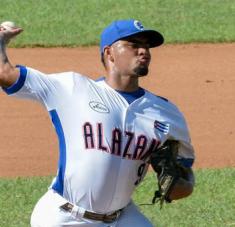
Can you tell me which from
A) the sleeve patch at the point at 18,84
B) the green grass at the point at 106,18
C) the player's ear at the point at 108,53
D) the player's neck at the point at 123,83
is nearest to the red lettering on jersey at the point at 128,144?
the player's neck at the point at 123,83

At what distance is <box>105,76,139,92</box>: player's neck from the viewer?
640cm

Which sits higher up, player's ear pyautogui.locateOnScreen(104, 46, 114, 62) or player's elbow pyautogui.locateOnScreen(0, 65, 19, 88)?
player's elbow pyautogui.locateOnScreen(0, 65, 19, 88)

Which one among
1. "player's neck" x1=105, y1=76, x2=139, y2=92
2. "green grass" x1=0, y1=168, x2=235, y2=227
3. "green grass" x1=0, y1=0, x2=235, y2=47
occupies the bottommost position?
"green grass" x1=0, y1=0, x2=235, y2=47

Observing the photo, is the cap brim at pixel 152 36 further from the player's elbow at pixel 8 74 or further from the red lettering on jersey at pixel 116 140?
the player's elbow at pixel 8 74

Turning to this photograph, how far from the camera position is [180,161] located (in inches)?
259

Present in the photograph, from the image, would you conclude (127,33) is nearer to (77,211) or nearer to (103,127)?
(103,127)

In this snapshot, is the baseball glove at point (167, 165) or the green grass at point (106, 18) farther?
the green grass at point (106, 18)

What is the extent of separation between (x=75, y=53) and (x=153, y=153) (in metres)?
7.81

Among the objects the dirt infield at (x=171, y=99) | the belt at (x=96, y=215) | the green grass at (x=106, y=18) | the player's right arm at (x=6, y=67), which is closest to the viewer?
the player's right arm at (x=6, y=67)

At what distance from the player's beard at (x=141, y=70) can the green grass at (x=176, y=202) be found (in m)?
2.24

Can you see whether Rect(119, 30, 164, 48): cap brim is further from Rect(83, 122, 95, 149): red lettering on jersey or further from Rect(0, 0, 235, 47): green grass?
Rect(0, 0, 235, 47): green grass

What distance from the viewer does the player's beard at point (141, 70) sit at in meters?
6.28

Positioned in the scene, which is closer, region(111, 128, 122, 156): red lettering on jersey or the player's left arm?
region(111, 128, 122, 156): red lettering on jersey

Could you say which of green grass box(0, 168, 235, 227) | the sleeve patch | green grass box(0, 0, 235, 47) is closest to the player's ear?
the sleeve patch
